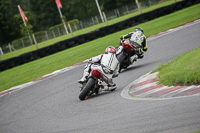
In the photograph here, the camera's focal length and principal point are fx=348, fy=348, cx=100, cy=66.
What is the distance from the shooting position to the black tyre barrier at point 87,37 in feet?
77.4

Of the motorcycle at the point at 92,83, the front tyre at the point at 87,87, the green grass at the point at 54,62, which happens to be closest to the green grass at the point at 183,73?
the motorcycle at the point at 92,83

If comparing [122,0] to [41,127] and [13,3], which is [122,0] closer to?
[13,3]

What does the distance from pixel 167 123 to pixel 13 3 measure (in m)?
87.0

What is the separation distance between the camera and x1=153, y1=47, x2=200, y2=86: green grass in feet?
21.6

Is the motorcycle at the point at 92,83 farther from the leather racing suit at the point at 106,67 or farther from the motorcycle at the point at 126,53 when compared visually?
the motorcycle at the point at 126,53

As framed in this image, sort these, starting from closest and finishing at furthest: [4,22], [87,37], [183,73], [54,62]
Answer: [183,73] < [54,62] < [87,37] < [4,22]

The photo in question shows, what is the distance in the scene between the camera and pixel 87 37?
85.0 feet

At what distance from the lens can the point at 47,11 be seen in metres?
74.9

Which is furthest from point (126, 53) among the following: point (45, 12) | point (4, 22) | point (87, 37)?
point (45, 12)

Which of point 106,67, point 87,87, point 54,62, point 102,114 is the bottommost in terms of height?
point 54,62

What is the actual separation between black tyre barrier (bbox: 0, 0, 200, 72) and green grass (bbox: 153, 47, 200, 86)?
16.7m

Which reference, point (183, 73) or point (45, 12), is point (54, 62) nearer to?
point (183, 73)

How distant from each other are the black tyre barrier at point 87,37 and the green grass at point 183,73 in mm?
16683

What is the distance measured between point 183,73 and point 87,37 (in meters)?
19.1
